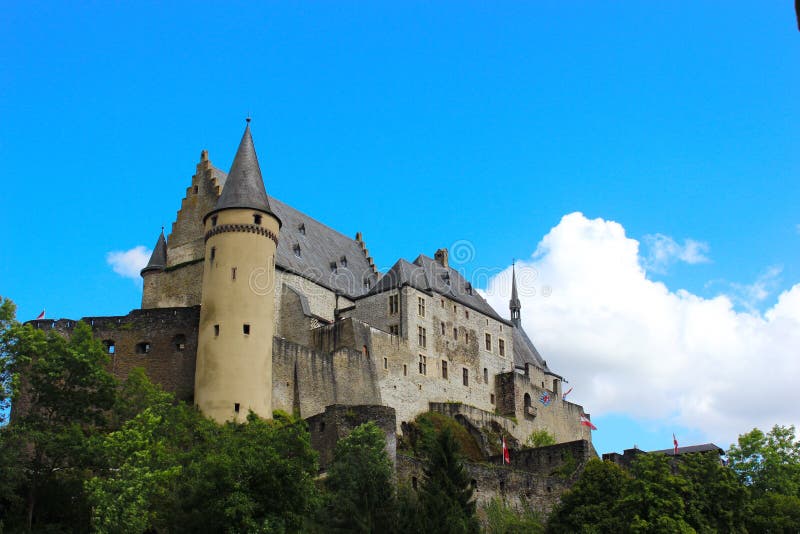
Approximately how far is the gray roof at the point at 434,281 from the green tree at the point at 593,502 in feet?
79.5

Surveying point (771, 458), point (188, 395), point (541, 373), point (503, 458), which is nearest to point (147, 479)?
point (188, 395)

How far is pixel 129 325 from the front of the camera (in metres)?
57.1

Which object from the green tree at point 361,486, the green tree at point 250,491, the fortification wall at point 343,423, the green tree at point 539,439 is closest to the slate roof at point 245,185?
the fortification wall at point 343,423

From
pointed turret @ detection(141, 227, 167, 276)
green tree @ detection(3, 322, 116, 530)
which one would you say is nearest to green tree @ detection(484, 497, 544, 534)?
green tree @ detection(3, 322, 116, 530)

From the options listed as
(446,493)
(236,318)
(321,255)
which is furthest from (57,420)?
(321,255)

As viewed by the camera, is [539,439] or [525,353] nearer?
[539,439]

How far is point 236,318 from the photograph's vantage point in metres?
55.3

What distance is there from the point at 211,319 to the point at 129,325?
4.87m

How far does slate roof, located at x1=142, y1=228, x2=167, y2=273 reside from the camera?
221 ft

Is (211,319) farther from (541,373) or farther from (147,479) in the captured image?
(541,373)

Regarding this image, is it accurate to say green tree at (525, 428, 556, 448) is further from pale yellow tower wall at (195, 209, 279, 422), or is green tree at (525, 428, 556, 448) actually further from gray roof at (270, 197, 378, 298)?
pale yellow tower wall at (195, 209, 279, 422)

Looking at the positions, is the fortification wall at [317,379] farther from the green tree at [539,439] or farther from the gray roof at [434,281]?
the green tree at [539,439]

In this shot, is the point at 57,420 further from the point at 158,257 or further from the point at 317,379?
the point at 158,257

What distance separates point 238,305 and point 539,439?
2691 cm
